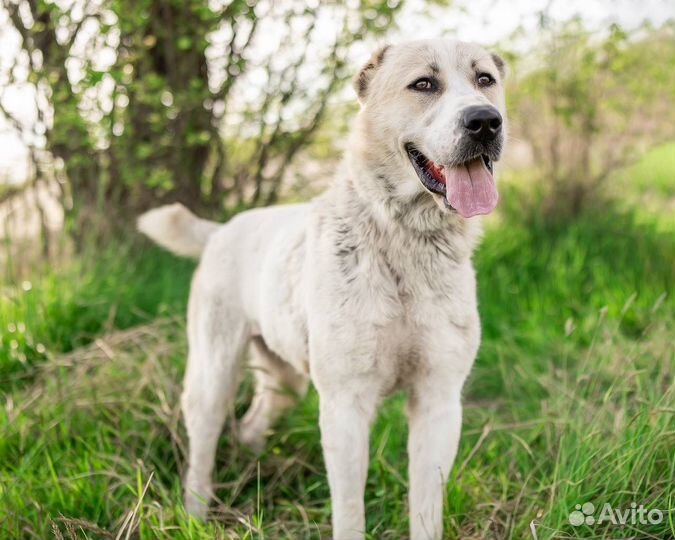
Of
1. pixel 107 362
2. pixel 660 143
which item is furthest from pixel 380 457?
pixel 660 143

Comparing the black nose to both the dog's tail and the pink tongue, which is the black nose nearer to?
the pink tongue

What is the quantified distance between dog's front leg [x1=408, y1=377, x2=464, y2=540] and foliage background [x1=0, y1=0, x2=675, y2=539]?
0.15 meters

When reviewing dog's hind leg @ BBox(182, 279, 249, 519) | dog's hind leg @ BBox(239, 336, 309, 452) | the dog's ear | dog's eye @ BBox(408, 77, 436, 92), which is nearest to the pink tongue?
dog's eye @ BBox(408, 77, 436, 92)

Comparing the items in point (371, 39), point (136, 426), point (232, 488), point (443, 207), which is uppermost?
point (371, 39)

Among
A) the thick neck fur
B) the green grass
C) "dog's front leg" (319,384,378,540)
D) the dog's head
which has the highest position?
the dog's head

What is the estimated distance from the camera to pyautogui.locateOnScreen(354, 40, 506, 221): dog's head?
96.3 inches

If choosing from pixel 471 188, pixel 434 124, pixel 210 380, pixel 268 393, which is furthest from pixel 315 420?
pixel 434 124

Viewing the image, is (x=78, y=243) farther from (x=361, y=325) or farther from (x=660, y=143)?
(x=660, y=143)

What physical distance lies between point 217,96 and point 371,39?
3.69ft

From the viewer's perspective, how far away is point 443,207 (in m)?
2.53

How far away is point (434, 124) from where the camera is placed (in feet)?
8.19

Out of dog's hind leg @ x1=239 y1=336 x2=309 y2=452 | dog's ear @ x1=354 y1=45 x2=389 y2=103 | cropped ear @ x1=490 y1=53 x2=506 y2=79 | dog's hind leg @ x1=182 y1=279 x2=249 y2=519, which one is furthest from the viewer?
dog's hind leg @ x1=239 y1=336 x2=309 y2=452

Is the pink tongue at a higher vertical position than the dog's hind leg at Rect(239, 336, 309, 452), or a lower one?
higher

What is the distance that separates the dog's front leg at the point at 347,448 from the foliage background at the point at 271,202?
28 cm
